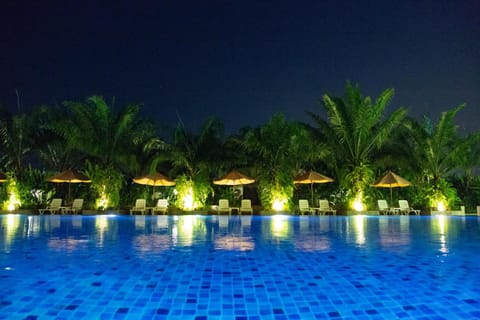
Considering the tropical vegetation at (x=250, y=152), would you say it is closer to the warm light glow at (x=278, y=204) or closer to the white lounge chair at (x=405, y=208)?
the warm light glow at (x=278, y=204)

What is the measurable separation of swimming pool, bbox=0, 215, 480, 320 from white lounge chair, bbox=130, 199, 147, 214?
9.61 meters

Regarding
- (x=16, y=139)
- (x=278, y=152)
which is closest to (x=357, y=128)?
(x=278, y=152)

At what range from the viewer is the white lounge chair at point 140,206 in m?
17.4

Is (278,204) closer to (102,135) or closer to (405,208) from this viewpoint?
(405,208)

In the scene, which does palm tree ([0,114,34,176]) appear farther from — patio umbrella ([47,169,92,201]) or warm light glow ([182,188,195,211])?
warm light glow ([182,188,195,211])

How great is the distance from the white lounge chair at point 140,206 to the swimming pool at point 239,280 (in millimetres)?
9607

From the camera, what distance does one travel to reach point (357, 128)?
1666 centimetres

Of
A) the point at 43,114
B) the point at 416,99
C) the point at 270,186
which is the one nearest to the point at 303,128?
the point at 270,186

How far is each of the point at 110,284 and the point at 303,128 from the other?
14779 millimetres

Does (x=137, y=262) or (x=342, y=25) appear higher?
(x=342, y=25)

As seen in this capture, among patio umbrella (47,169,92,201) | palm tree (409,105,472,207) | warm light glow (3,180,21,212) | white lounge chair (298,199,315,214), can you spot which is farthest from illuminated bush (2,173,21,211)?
palm tree (409,105,472,207)

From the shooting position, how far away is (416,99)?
2416 centimetres

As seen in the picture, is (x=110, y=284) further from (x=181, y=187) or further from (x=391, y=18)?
(x=391, y=18)

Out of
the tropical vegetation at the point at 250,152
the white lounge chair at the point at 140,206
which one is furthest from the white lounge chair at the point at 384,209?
the white lounge chair at the point at 140,206
